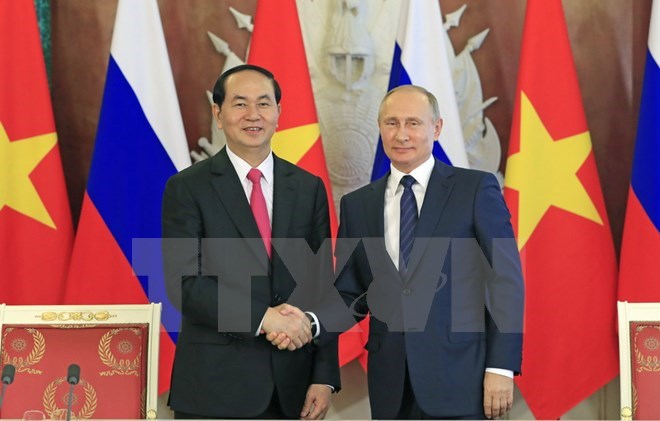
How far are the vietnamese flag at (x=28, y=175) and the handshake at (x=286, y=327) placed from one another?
1.45m

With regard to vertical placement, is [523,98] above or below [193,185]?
above

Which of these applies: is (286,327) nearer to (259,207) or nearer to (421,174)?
(259,207)

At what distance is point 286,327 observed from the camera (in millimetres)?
2441

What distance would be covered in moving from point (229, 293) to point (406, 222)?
1.79 feet

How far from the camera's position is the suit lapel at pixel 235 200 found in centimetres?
254

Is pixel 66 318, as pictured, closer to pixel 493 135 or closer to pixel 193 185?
pixel 193 185

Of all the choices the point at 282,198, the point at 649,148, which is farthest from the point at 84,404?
the point at 649,148

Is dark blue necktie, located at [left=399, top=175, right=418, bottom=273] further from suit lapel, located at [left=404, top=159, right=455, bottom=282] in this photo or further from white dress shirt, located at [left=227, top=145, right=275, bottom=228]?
white dress shirt, located at [left=227, top=145, right=275, bottom=228]

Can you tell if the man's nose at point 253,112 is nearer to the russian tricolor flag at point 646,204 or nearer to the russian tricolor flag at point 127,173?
the russian tricolor flag at point 127,173

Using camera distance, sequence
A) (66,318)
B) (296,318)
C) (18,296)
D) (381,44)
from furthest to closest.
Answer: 1. (381,44)
2. (18,296)
3. (66,318)
4. (296,318)

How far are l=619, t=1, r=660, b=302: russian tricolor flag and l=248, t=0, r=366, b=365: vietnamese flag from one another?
110 centimetres

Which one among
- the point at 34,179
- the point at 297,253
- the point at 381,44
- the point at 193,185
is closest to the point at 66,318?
the point at 193,185

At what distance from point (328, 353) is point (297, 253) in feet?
0.99

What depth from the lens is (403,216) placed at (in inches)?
102
